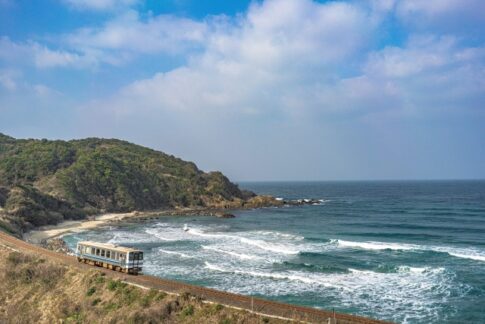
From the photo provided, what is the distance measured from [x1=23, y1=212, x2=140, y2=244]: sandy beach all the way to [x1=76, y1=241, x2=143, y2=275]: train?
23066mm

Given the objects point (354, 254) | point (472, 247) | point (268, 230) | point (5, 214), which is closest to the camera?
point (354, 254)

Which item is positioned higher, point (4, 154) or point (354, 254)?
point (4, 154)

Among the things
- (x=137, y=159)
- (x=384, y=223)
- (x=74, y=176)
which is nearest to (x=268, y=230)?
(x=384, y=223)

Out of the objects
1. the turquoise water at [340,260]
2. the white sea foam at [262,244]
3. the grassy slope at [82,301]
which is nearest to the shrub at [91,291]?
the grassy slope at [82,301]

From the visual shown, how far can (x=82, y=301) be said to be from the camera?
2489 centimetres

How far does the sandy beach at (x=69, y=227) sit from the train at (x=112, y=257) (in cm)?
2307

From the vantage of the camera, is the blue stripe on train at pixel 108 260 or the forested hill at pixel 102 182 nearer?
the blue stripe on train at pixel 108 260

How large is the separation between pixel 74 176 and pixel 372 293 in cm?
8260

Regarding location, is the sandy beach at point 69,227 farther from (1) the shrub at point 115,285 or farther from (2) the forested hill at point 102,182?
(1) the shrub at point 115,285

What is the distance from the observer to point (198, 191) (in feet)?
360

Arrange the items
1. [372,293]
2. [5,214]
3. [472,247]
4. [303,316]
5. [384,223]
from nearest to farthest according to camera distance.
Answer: [303,316] < [372,293] < [472,247] < [5,214] < [384,223]

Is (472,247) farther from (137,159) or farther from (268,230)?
(137,159)

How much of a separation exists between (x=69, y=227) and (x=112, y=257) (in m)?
43.4

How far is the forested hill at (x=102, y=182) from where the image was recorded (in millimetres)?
87812
